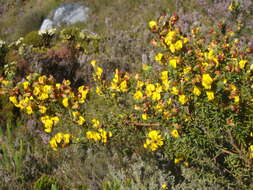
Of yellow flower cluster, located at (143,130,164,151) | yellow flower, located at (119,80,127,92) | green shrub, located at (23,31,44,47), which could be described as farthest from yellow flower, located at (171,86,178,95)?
green shrub, located at (23,31,44,47)

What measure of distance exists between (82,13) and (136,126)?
→ 27.5 ft

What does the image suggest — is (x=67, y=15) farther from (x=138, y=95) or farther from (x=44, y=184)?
(x=138, y=95)

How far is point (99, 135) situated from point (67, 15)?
8.78 metres

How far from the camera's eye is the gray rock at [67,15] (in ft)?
32.5

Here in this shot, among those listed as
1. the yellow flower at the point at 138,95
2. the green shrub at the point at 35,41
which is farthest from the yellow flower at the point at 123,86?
the green shrub at the point at 35,41

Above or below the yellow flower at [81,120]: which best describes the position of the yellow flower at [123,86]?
above

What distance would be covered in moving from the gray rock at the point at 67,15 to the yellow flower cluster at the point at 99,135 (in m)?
7.84

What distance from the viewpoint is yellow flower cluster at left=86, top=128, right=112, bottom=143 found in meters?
2.22

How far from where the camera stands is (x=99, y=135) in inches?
89.1

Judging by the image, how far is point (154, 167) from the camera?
2.52 m

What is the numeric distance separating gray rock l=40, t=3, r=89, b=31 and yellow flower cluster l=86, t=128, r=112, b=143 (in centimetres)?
784

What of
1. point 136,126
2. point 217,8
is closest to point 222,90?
point 136,126

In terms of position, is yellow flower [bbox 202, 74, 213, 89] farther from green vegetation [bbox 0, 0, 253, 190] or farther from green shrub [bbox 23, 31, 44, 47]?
green shrub [bbox 23, 31, 44, 47]

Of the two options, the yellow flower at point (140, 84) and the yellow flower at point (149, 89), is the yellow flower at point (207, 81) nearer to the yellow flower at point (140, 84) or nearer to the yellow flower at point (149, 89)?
the yellow flower at point (149, 89)
